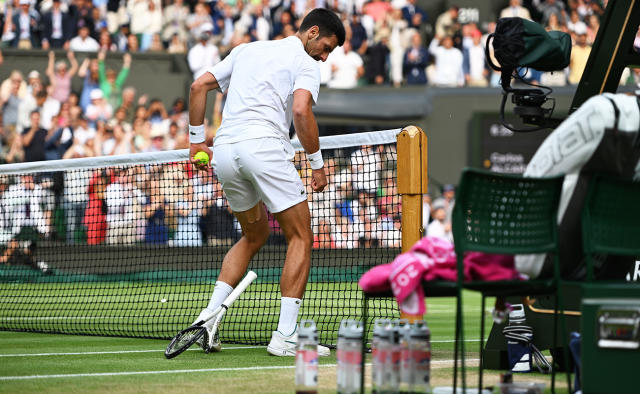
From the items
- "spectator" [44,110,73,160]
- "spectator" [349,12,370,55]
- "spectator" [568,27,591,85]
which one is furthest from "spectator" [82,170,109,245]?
"spectator" [568,27,591,85]

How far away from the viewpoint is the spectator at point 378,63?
22.2 m

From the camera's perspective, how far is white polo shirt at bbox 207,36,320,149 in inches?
286

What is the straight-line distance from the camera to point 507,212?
191 inches

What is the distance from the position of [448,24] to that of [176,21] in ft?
19.3

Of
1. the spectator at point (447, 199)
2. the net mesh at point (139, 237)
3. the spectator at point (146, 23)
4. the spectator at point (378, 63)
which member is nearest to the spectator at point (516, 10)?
the spectator at point (378, 63)

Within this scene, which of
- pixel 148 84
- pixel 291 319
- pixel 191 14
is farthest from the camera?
pixel 191 14

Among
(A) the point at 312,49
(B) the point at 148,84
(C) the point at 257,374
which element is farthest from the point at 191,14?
(C) the point at 257,374

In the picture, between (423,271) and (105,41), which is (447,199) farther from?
(423,271)

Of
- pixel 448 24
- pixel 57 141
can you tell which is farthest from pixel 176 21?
pixel 448 24

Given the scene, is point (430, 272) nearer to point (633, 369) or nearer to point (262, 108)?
point (633, 369)

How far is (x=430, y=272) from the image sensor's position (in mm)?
4773

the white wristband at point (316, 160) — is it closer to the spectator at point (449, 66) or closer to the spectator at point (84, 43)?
the spectator at point (449, 66)

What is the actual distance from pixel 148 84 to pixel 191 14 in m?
2.64

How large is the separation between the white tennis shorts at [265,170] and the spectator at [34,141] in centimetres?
1273
